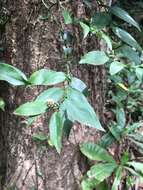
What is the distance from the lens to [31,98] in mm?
1304

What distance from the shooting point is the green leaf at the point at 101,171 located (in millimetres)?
1295

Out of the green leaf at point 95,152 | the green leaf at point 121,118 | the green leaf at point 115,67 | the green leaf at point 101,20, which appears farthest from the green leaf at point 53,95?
the green leaf at point 121,118

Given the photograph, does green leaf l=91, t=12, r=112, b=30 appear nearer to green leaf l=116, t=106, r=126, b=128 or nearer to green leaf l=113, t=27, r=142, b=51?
green leaf l=113, t=27, r=142, b=51

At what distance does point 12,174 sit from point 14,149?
0.27 ft

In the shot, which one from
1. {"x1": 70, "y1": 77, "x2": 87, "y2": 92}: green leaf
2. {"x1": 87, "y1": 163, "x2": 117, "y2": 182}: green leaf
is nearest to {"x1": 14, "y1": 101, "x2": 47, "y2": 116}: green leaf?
{"x1": 70, "y1": 77, "x2": 87, "y2": 92}: green leaf

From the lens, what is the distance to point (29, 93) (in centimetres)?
130

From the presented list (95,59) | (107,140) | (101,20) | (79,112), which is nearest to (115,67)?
(95,59)

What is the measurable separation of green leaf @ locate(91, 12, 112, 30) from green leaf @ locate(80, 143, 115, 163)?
1.30ft

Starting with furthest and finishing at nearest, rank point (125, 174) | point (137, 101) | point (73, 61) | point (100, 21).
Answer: point (137, 101) < point (125, 174) < point (73, 61) < point (100, 21)

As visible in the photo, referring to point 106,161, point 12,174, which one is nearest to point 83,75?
point 106,161

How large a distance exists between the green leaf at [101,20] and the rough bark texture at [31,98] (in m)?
0.11

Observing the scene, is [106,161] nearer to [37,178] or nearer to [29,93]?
[37,178]

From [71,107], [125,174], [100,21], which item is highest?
[100,21]

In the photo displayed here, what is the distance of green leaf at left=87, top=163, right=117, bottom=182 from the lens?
1295 mm
